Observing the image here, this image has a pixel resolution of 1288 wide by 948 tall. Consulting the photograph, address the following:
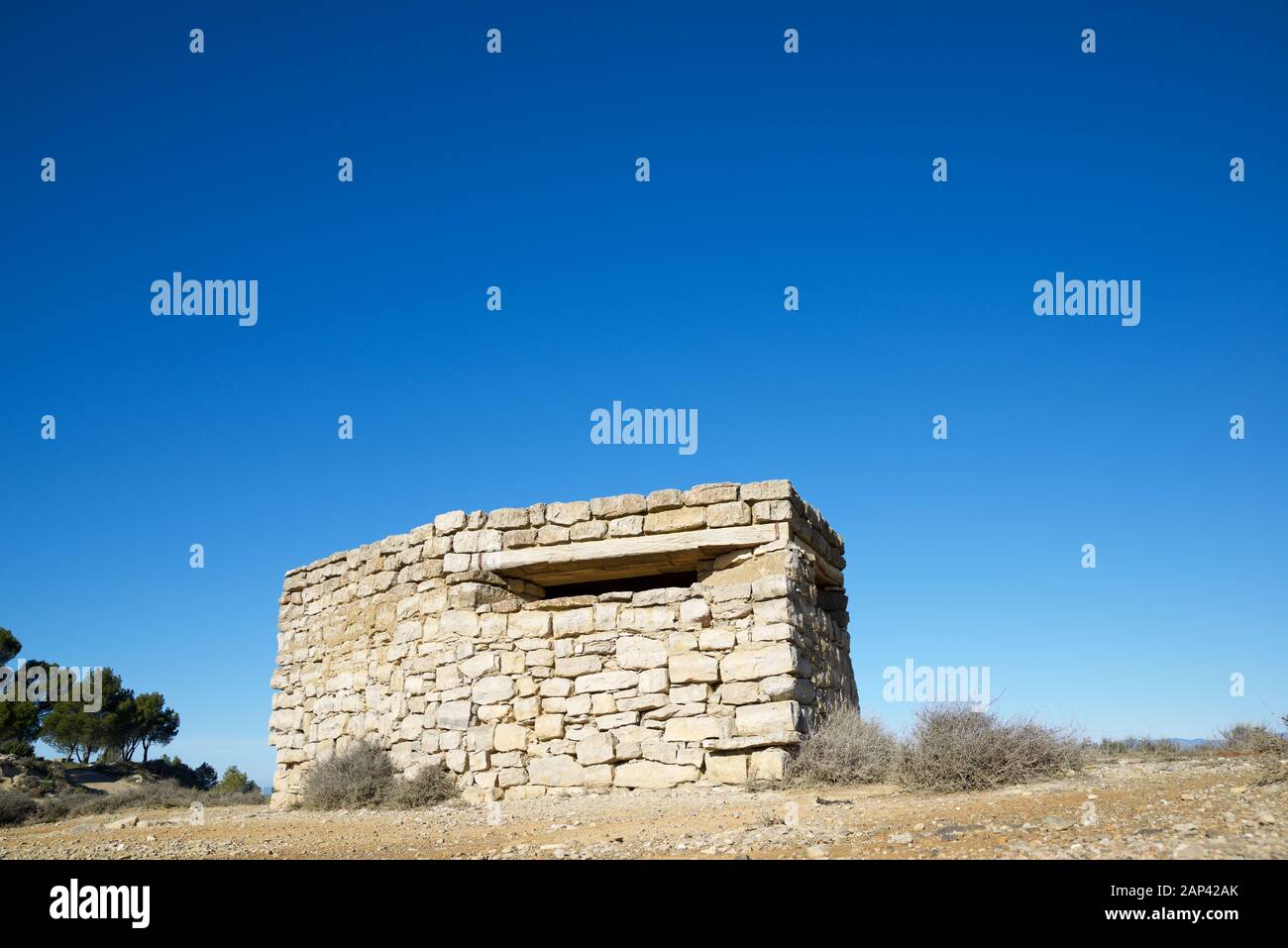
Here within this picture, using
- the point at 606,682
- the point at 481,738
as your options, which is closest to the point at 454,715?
the point at 481,738

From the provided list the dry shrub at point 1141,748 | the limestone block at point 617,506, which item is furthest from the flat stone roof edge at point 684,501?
the dry shrub at point 1141,748

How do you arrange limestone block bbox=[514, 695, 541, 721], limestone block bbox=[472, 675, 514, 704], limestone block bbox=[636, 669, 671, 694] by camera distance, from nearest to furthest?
limestone block bbox=[636, 669, 671, 694], limestone block bbox=[514, 695, 541, 721], limestone block bbox=[472, 675, 514, 704]

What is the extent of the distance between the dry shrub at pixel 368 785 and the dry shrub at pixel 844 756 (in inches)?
156

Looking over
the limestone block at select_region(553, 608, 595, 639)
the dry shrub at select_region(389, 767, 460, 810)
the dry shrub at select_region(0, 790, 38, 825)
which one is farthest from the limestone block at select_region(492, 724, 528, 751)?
the dry shrub at select_region(0, 790, 38, 825)

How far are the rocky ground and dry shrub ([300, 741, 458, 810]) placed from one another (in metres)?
0.42

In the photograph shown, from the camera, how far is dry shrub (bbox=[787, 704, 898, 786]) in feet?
30.1

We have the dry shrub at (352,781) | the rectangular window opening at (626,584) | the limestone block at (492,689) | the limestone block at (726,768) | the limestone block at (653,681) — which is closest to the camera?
the limestone block at (726,768)

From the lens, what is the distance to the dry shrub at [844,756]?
9172 mm

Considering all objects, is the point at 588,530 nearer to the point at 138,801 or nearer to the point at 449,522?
the point at 449,522

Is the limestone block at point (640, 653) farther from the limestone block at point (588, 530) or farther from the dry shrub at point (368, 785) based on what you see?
the dry shrub at point (368, 785)

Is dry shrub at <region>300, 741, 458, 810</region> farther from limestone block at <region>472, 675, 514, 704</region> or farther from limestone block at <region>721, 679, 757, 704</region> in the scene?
limestone block at <region>721, 679, 757, 704</region>

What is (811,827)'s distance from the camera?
257 inches

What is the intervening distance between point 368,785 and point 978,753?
6.62 meters
